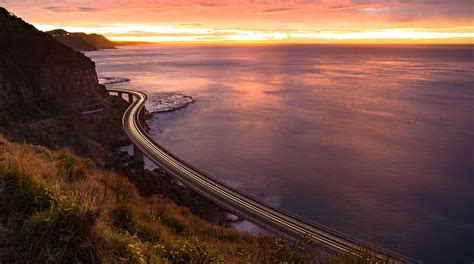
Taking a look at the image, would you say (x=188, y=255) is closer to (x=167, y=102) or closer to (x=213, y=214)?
(x=213, y=214)

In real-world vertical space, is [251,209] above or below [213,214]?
above

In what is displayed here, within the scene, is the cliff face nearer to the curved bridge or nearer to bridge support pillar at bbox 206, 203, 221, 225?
the curved bridge

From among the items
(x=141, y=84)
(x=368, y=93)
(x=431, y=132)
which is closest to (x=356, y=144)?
(x=431, y=132)

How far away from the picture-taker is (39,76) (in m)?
A: 63.8

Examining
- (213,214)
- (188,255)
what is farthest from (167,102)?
(188,255)

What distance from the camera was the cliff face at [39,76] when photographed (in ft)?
188

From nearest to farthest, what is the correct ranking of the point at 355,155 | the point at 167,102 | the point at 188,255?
the point at 188,255
the point at 355,155
the point at 167,102

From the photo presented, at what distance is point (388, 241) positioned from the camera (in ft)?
102

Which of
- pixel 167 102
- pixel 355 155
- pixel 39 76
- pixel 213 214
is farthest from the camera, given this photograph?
pixel 167 102

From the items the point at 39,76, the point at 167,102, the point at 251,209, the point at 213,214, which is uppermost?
the point at 39,76

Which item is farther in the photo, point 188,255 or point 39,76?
point 39,76

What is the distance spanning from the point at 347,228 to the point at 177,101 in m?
75.6

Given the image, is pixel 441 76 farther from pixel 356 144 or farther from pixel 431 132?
pixel 356 144

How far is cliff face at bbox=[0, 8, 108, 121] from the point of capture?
2253 inches
